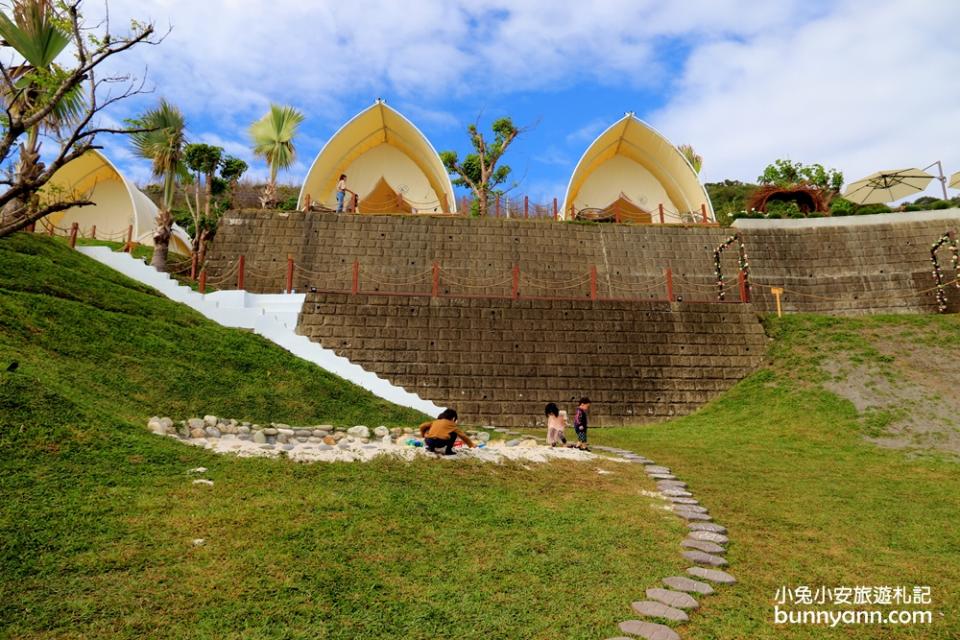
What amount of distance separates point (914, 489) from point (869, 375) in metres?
5.85

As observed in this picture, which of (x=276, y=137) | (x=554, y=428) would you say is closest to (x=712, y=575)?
(x=554, y=428)

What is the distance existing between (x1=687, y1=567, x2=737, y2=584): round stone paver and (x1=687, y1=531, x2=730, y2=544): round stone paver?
683mm

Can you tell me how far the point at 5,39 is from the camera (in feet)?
17.6

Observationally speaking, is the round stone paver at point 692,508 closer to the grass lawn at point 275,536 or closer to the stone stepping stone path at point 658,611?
the grass lawn at point 275,536

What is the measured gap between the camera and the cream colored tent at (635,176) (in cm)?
2736

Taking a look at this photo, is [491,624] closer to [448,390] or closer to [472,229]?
[448,390]

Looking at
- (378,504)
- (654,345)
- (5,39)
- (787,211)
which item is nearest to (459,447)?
(378,504)

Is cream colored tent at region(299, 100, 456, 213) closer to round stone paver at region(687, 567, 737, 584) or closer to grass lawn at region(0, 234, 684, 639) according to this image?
grass lawn at region(0, 234, 684, 639)

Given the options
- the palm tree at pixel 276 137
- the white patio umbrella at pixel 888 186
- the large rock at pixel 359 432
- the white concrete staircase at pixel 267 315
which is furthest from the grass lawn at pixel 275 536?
the white patio umbrella at pixel 888 186

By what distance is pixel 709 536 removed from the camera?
Answer: 4.77 metres

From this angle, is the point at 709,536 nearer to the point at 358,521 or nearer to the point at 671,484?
the point at 671,484

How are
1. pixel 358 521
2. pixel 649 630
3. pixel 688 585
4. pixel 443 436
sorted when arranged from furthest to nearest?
pixel 443 436 → pixel 358 521 → pixel 688 585 → pixel 649 630

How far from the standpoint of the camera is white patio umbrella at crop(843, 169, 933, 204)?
22.3 metres

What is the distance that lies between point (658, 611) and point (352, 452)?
4.05 meters
